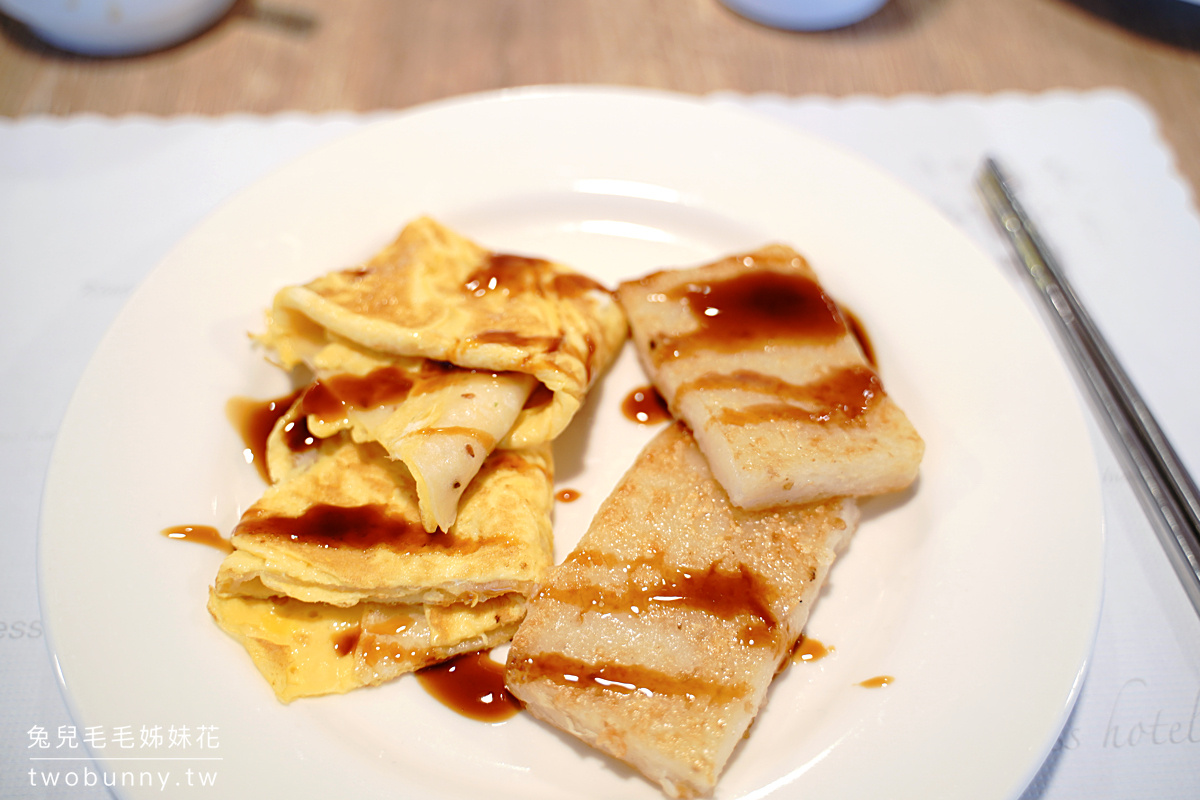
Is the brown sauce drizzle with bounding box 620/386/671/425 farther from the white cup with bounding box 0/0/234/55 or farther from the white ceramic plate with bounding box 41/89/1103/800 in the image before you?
the white cup with bounding box 0/0/234/55

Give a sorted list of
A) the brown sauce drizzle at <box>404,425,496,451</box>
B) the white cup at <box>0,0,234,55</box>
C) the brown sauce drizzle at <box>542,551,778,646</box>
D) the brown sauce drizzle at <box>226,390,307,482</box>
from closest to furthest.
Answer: the brown sauce drizzle at <box>542,551,778,646</box> < the brown sauce drizzle at <box>404,425,496,451</box> < the brown sauce drizzle at <box>226,390,307,482</box> < the white cup at <box>0,0,234,55</box>

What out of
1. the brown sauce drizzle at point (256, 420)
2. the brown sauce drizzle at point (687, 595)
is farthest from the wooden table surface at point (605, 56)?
the brown sauce drizzle at point (687, 595)

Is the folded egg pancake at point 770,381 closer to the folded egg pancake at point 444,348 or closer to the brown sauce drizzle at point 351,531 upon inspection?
the folded egg pancake at point 444,348

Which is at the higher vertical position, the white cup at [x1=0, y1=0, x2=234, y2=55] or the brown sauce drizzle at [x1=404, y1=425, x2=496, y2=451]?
Result: the white cup at [x1=0, y1=0, x2=234, y2=55]

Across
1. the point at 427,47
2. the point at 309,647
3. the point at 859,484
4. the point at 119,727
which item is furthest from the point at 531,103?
the point at 119,727

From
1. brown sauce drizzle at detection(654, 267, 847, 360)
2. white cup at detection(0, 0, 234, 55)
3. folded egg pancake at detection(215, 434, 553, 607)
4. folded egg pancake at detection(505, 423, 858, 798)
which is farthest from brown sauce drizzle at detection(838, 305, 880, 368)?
white cup at detection(0, 0, 234, 55)

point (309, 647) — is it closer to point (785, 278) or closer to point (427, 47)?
point (785, 278)
